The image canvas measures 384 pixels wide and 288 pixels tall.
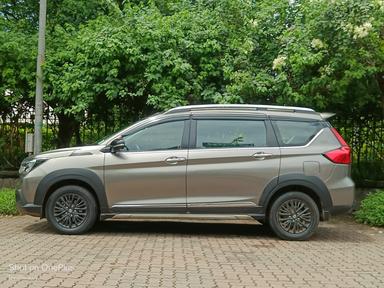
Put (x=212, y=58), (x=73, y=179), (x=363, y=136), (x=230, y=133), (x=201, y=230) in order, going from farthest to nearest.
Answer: (x=363, y=136) → (x=212, y=58) → (x=201, y=230) → (x=230, y=133) → (x=73, y=179)

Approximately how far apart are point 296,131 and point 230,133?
40.1 inches

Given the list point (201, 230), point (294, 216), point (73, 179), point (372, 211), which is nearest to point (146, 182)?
point (73, 179)

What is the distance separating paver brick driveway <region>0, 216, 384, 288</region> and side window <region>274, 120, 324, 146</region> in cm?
152

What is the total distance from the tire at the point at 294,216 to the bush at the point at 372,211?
204 centimetres

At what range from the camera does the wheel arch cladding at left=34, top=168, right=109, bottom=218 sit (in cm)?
816

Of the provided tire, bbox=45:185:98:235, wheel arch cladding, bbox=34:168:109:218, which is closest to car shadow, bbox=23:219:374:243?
tire, bbox=45:185:98:235

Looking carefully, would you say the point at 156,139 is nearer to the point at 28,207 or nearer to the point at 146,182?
the point at 146,182

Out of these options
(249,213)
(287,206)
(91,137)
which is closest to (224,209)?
(249,213)

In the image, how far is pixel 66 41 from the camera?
1137cm

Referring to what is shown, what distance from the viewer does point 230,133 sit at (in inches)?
328

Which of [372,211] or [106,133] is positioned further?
[106,133]

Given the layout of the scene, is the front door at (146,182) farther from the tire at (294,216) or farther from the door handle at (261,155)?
the tire at (294,216)

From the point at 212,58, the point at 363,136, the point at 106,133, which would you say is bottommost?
the point at 363,136

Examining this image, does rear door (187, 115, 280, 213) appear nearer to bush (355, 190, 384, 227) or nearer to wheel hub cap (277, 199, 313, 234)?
wheel hub cap (277, 199, 313, 234)
